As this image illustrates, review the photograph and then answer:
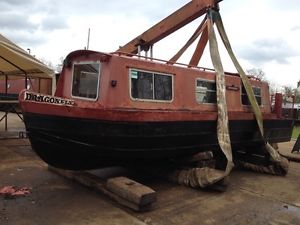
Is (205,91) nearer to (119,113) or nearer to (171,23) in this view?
(171,23)

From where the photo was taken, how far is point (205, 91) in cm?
762

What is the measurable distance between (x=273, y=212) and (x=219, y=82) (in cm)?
281

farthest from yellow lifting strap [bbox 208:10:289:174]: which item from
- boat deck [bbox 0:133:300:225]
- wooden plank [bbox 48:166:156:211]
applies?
wooden plank [bbox 48:166:156:211]

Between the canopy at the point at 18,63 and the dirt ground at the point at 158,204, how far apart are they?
311cm

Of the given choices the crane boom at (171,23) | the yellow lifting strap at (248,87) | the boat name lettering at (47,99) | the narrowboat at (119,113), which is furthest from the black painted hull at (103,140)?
the crane boom at (171,23)

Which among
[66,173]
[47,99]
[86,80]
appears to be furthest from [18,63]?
[47,99]

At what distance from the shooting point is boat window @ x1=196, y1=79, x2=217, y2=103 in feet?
24.5

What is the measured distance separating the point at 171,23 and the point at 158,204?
4327 millimetres

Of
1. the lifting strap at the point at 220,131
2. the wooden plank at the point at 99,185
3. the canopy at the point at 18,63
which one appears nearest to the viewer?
the wooden plank at the point at 99,185

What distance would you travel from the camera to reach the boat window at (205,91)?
293 inches

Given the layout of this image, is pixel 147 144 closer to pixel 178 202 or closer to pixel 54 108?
pixel 178 202

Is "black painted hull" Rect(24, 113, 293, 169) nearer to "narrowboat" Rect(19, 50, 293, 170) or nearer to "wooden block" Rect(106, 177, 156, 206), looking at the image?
"narrowboat" Rect(19, 50, 293, 170)

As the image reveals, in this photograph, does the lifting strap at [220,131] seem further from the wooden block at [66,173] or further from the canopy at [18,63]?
the canopy at [18,63]

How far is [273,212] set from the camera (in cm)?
571
